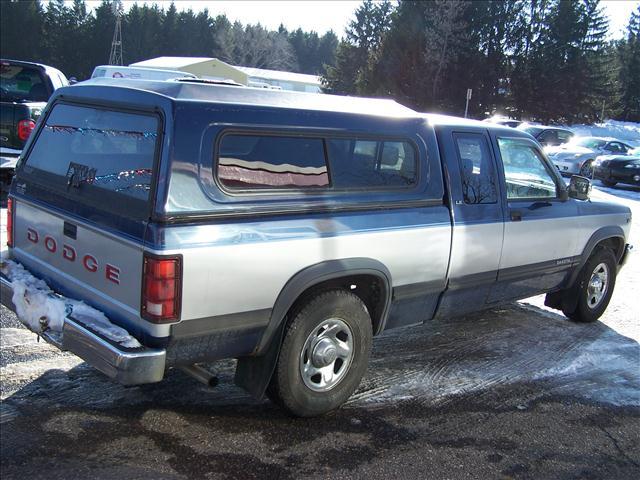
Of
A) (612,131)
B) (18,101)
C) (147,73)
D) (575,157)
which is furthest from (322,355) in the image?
(612,131)

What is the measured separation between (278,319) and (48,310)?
1.27m

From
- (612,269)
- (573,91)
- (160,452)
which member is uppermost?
(573,91)

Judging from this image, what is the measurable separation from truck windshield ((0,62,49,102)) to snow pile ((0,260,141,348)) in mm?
7122

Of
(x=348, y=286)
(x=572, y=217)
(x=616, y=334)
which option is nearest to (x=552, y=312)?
(x=616, y=334)

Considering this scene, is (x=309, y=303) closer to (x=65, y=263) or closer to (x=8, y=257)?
(x=65, y=263)

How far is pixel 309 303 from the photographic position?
11.7 ft

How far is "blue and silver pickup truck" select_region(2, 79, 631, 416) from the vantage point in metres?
3.03

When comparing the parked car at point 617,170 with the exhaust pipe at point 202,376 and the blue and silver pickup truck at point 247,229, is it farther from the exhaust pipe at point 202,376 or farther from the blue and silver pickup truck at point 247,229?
the exhaust pipe at point 202,376

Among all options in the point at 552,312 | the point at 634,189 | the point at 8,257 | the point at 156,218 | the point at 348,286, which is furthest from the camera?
the point at 634,189

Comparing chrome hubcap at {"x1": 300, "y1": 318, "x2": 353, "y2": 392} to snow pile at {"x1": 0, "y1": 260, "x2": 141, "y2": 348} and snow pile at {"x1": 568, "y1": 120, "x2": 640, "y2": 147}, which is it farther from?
snow pile at {"x1": 568, "y1": 120, "x2": 640, "y2": 147}

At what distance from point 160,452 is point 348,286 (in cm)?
146

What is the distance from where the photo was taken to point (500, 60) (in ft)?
165

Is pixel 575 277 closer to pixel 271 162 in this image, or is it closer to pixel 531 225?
pixel 531 225

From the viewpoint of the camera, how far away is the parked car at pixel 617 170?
1834 cm
